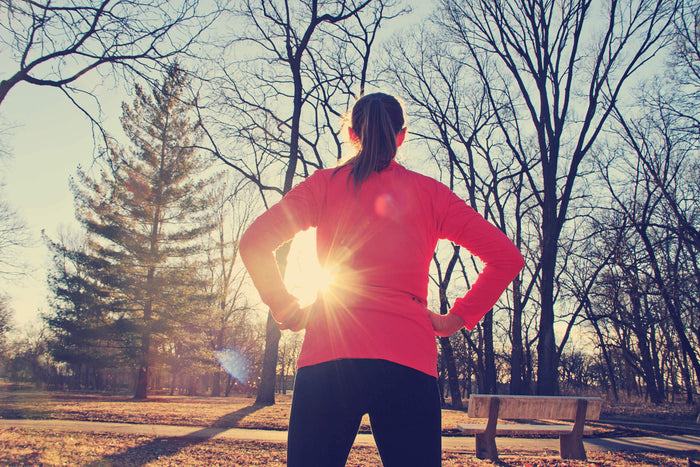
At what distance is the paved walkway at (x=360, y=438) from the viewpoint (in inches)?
318

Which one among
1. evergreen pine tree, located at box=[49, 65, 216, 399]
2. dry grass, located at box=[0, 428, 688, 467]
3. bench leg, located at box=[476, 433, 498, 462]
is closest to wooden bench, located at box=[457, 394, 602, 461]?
bench leg, located at box=[476, 433, 498, 462]

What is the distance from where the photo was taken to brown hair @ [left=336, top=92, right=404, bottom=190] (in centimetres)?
172

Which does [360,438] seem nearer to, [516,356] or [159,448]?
[159,448]

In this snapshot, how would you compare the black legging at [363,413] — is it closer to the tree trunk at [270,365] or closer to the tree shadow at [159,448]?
the tree shadow at [159,448]

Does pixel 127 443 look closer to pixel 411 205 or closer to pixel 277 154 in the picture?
pixel 411 205

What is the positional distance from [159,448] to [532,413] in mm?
5185

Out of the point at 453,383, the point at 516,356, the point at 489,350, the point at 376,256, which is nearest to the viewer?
the point at 376,256

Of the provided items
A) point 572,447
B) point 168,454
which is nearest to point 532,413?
point 572,447

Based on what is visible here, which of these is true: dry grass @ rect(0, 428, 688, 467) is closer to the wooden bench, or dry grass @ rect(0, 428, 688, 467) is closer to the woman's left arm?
the wooden bench

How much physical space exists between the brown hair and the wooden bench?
19.0ft

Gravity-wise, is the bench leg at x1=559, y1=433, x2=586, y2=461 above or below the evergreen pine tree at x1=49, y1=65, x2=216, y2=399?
below

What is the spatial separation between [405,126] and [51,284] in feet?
89.3

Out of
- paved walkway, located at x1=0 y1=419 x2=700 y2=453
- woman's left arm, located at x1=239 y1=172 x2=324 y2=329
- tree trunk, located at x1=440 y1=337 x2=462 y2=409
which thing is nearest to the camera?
woman's left arm, located at x1=239 y1=172 x2=324 y2=329

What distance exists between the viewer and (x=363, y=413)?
1.46m
